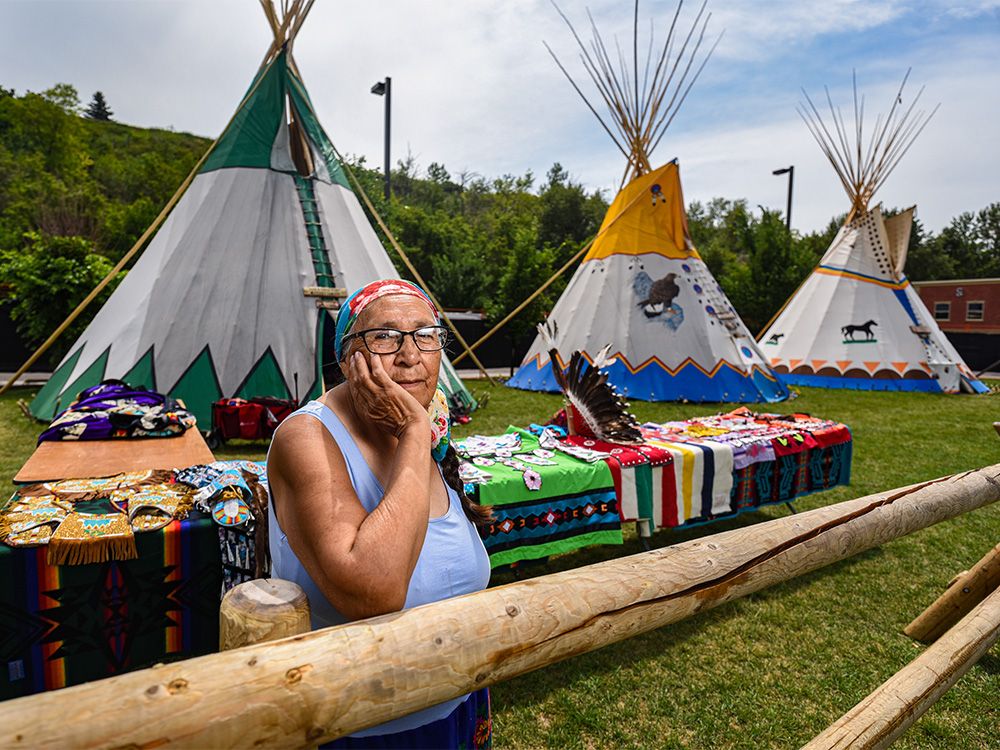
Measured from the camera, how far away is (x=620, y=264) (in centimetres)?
1149

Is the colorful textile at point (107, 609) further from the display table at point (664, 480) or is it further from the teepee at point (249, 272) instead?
the teepee at point (249, 272)

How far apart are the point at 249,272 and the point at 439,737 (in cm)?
737

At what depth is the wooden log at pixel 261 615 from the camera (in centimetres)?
92

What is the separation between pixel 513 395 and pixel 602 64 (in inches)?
258

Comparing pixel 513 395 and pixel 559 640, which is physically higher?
pixel 559 640

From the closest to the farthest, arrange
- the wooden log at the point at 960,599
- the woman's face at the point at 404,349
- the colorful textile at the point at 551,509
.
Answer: the woman's face at the point at 404,349 < the wooden log at the point at 960,599 < the colorful textile at the point at 551,509

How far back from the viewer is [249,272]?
24.9ft

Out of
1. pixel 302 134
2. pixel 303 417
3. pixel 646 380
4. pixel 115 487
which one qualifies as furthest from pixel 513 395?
pixel 303 417

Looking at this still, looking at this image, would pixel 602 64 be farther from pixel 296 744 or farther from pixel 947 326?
pixel 947 326

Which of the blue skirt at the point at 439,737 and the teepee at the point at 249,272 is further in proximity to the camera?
the teepee at the point at 249,272

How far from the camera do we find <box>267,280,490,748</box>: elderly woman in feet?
3.30

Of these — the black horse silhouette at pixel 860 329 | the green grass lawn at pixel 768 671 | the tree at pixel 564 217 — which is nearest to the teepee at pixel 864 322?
the black horse silhouette at pixel 860 329

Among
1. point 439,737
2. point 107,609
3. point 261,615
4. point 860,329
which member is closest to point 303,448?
point 261,615

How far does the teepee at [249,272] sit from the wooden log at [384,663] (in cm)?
596
